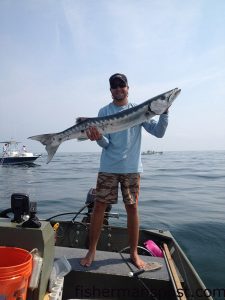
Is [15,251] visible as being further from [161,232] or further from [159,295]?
[161,232]

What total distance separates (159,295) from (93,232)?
1301mm

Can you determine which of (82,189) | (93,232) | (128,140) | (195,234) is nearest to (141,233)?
(93,232)

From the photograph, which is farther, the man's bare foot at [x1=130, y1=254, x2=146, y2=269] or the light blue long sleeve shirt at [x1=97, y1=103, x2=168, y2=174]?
the light blue long sleeve shirt at [x1=97, y1=103, x2=168, y2=174]

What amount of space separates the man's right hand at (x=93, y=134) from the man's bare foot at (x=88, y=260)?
5.60ft

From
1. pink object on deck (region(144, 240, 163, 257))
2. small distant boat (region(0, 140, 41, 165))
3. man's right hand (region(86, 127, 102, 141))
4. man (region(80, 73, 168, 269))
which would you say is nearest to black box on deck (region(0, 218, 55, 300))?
man (region(80, 73, 168, 269))

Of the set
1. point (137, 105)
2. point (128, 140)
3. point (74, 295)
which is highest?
point (137, 105)

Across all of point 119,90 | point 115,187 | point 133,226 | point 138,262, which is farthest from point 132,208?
point 119,90

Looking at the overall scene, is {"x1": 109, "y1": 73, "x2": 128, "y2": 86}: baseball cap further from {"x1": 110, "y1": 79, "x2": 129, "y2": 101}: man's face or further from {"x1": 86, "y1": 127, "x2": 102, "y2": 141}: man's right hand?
{"x1": 86, "y1": 127, "x2": 102, "y2": 141}: man's right hand

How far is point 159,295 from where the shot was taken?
15.1ft

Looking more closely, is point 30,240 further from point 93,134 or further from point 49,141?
point 49,141

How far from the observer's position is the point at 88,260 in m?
4.95

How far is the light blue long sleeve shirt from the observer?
5.20 m

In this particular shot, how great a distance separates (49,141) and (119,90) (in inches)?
65.8

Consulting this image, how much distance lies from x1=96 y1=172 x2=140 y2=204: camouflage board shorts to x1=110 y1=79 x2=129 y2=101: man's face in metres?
1.24
